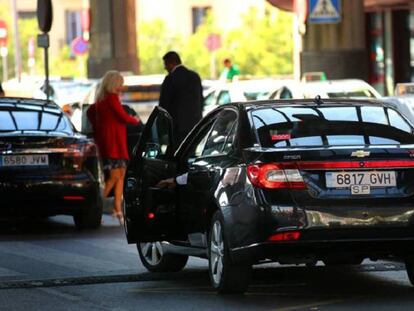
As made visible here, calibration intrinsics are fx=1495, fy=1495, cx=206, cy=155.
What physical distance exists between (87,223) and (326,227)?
276 inches

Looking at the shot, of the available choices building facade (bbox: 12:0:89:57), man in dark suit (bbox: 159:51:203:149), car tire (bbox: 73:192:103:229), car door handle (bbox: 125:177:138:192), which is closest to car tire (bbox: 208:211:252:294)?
car door handle (bbox: 125:177:138:192)

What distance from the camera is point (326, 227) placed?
10141mm

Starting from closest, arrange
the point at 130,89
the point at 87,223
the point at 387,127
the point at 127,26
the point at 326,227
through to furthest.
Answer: the point at 326,227, the point at 387,127, the point at 87,223, the point at 130,89, the point at 127,26

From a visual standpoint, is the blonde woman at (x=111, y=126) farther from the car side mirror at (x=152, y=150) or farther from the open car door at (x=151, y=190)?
the car side mirror at (x=152, y=150)

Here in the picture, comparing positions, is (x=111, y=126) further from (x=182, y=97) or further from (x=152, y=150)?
(x=152, y=150)

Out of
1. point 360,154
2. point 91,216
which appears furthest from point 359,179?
point 91,216

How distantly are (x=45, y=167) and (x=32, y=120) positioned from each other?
2.46 ft

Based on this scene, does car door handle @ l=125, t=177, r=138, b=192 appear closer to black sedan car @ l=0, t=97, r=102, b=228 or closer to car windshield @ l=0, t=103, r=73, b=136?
black sedan car @ l=0, t=97, r=102, b=228

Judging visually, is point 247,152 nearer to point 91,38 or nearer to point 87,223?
point 87,223

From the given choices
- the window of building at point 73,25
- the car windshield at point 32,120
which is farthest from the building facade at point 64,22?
the car windshield at point 32,120

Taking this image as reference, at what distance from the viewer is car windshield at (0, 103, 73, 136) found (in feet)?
53.1

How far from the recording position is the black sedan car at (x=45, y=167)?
51.8 ft

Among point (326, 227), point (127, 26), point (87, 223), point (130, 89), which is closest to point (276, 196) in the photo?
point (326, 227)

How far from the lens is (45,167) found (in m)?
16.0
